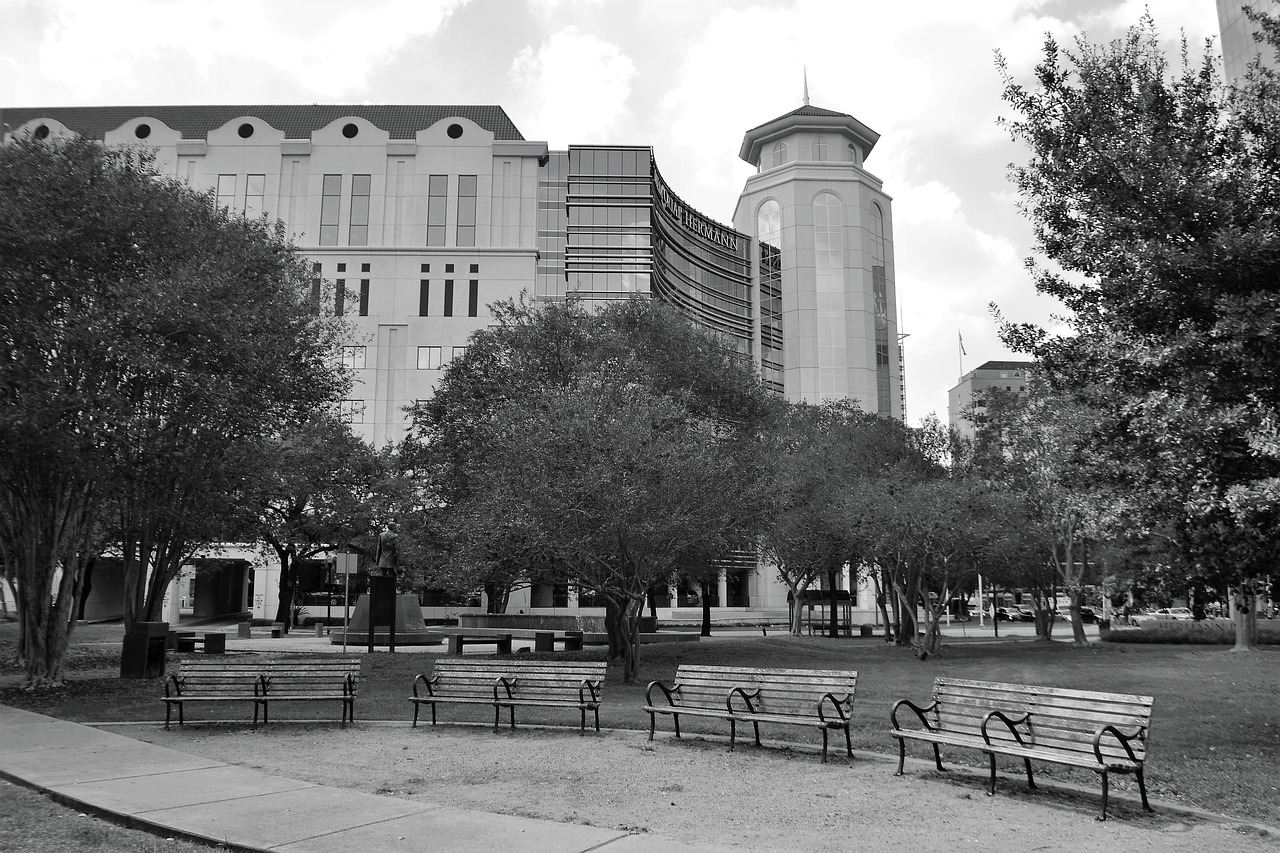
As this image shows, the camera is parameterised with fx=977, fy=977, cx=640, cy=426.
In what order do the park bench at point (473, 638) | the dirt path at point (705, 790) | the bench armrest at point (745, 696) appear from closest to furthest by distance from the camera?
1. the dirt path at point (705, 790)
2. the bench armrest at point (745, 696)
3. the park bench at point (473, 638)

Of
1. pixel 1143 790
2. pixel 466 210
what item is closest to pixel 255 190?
pixel 466 210

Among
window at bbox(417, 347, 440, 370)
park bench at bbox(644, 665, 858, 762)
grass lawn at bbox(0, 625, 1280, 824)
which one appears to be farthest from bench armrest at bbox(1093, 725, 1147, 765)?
window at bbox(417, 347, 440, 370)

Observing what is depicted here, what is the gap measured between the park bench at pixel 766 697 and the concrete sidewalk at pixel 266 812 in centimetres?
397

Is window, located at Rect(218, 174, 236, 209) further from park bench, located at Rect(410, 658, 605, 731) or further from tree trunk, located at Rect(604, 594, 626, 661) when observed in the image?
park bench, located at Rect(410, 658, 605, 731)

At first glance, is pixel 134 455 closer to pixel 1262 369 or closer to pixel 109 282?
pixel 109 282

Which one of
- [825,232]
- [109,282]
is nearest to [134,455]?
[109,282]

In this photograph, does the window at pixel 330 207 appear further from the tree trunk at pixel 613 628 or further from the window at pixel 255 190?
the tree trunk at pixel 613 628

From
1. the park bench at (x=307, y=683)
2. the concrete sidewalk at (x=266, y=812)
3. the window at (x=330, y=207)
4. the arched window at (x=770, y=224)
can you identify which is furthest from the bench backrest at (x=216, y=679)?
the arched window at (x=770, y=224)

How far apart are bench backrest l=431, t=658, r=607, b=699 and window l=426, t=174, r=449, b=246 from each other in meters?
63.5

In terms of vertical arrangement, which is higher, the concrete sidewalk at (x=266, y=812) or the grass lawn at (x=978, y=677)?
the concrete sidewalk at (x=266, y=812)

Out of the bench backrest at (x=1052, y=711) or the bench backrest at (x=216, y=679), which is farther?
the bench backrest at (x=216, y=679)

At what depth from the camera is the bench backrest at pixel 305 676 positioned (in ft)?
42.3

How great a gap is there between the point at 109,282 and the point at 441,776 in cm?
→ 1208

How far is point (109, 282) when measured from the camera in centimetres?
1709
